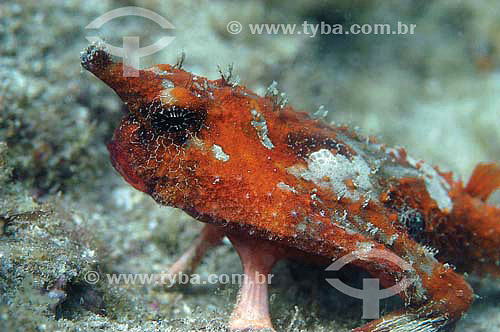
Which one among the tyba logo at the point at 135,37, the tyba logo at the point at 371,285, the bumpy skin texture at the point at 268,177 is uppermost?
the tyba logo at the point at 135,37

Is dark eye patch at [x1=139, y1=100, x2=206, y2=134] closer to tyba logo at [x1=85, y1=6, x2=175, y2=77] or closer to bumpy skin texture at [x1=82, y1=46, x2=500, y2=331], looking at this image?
bumpy skin texture at [x1=82, y1=46, x2=500, y2=331]

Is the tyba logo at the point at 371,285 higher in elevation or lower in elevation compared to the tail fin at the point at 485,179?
lower

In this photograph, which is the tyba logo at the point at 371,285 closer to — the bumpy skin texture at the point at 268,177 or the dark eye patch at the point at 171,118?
the bumpy skin texture at the point at 268,177

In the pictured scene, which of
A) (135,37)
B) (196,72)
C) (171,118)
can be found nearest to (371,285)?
(171,118)

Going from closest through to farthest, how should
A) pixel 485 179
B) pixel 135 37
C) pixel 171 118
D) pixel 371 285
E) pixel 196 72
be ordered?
pixel 171 118 < pixel 371 285 < pixel 485 179 < pixel 196 72 < pixel 135 37

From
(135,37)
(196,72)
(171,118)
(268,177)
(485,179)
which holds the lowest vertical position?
(268,177)

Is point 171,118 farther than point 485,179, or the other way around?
point 485,179

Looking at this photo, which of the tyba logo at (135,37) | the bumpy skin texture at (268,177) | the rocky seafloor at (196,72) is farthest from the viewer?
the tyba logo at (135,37)

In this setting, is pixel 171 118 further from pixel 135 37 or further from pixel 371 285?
pixel 135 37

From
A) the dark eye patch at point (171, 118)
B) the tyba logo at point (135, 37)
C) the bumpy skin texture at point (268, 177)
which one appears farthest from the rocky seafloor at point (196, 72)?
the dark eye patch at point (171, 118)
